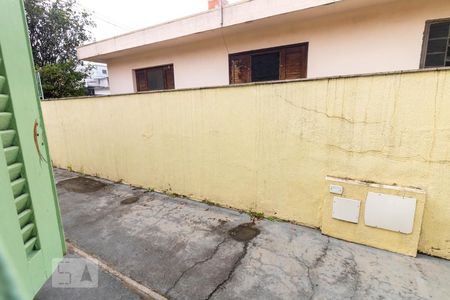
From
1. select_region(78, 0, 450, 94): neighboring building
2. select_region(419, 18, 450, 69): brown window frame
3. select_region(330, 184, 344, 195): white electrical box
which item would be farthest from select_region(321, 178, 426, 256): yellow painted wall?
select_region(419, 18, 450, 69): brown window frame

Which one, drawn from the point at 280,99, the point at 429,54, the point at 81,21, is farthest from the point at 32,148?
the point at 81,21

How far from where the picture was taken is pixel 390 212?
2877 mm

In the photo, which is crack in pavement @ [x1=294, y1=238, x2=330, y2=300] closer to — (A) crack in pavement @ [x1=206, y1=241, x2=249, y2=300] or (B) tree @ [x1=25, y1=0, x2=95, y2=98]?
(A) crack in pavement @ [x1=206, y1=241, x2=249, y2=300]

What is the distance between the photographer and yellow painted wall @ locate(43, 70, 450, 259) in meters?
2.75

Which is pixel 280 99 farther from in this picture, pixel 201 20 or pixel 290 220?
pixel 201 20

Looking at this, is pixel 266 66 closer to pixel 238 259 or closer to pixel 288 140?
pixel 288 140

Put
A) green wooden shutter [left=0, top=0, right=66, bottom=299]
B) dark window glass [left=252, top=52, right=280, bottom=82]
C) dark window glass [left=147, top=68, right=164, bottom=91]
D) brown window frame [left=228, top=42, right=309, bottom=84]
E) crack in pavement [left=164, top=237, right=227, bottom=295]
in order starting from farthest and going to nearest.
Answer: dark window glass [left=147, top=68, right=164, bottom=91] → dark window glass [left=252, top=52, right=280, bottom=82] → brown window frame [left=228, top=42, right=309, bottom=84] → crack in pavement [left=164, top=237, right=227, bottom=295] → green wooden shutter [left=0, top=0, right=66, bottom=299]

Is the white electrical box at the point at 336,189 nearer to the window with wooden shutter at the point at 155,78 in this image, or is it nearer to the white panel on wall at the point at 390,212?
the white panel on wall at the point at 390,212

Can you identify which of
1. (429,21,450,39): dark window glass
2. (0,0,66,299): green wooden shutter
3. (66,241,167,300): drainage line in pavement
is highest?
(429,21,450,39): dark window glass

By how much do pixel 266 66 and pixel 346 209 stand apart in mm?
3649

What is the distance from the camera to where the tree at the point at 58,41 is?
1009 centimetres

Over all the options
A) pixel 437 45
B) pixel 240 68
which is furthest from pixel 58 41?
pixel 437 45

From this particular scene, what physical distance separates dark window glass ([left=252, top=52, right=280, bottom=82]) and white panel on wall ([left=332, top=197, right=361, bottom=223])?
324 centimetres

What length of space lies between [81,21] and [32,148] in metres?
16.0
